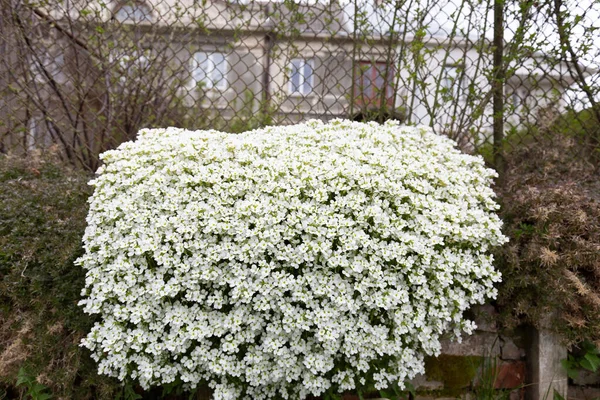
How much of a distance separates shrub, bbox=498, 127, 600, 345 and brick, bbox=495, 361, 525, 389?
249mm

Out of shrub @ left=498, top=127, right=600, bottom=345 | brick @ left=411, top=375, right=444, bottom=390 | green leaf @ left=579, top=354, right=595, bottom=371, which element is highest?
shrub @ left=498, top=127, right=600, bottom=345

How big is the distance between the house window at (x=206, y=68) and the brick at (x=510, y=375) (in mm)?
2679

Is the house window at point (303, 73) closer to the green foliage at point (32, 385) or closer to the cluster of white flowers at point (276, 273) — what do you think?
the cluster of white flowers at point (276, 273)

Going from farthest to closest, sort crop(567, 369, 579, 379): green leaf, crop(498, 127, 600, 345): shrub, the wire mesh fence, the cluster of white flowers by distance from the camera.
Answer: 1. the wire mesh fence
2. crop(567, 369, 579, 379): green leaf
3. crop(498, 127, 600, 345): shrub
4. the cluster of white flowers

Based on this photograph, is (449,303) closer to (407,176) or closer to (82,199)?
(407,176)

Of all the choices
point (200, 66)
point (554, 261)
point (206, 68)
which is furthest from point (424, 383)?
point (200, 66)

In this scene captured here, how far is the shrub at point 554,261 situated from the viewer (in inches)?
85.4

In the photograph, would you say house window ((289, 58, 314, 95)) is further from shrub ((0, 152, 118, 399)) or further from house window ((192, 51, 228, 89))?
shrub ((0, 152, 118, 399))

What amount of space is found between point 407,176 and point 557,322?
3.25ft

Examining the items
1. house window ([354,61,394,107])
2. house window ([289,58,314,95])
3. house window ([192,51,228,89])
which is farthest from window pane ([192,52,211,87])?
house window ([354,61,394,107])

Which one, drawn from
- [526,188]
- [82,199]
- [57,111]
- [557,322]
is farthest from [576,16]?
[57,111]

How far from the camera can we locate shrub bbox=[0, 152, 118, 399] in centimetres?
200

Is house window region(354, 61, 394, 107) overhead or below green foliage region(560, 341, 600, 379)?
overhead

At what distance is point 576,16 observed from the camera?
10.2ft
